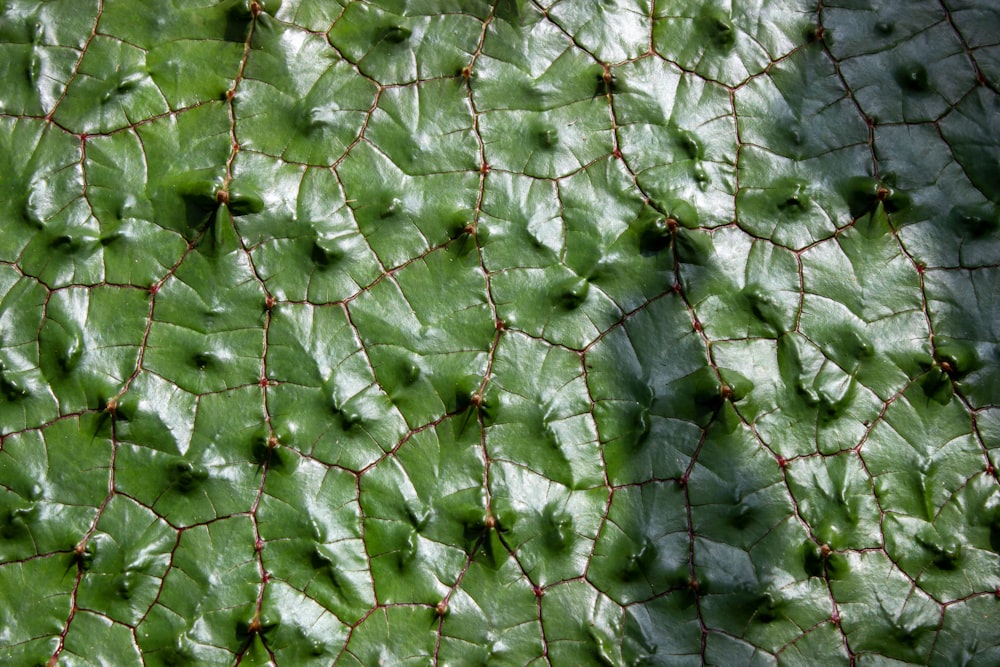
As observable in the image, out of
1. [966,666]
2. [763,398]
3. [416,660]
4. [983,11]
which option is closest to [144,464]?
[416,660]

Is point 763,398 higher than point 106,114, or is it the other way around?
point 106,114

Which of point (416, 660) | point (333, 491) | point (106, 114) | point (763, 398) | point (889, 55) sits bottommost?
point (416, 660)

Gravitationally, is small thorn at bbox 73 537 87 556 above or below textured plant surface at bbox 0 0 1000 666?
below

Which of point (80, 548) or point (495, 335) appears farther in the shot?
point (495, 335)

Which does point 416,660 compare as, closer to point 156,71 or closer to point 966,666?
point 966,666

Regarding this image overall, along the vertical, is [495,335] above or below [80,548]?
above

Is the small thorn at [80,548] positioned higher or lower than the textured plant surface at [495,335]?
Answer: lower

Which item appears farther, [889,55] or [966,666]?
[889,55]

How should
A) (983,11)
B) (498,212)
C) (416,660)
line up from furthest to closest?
(983,11), (498,212), (416,660)
